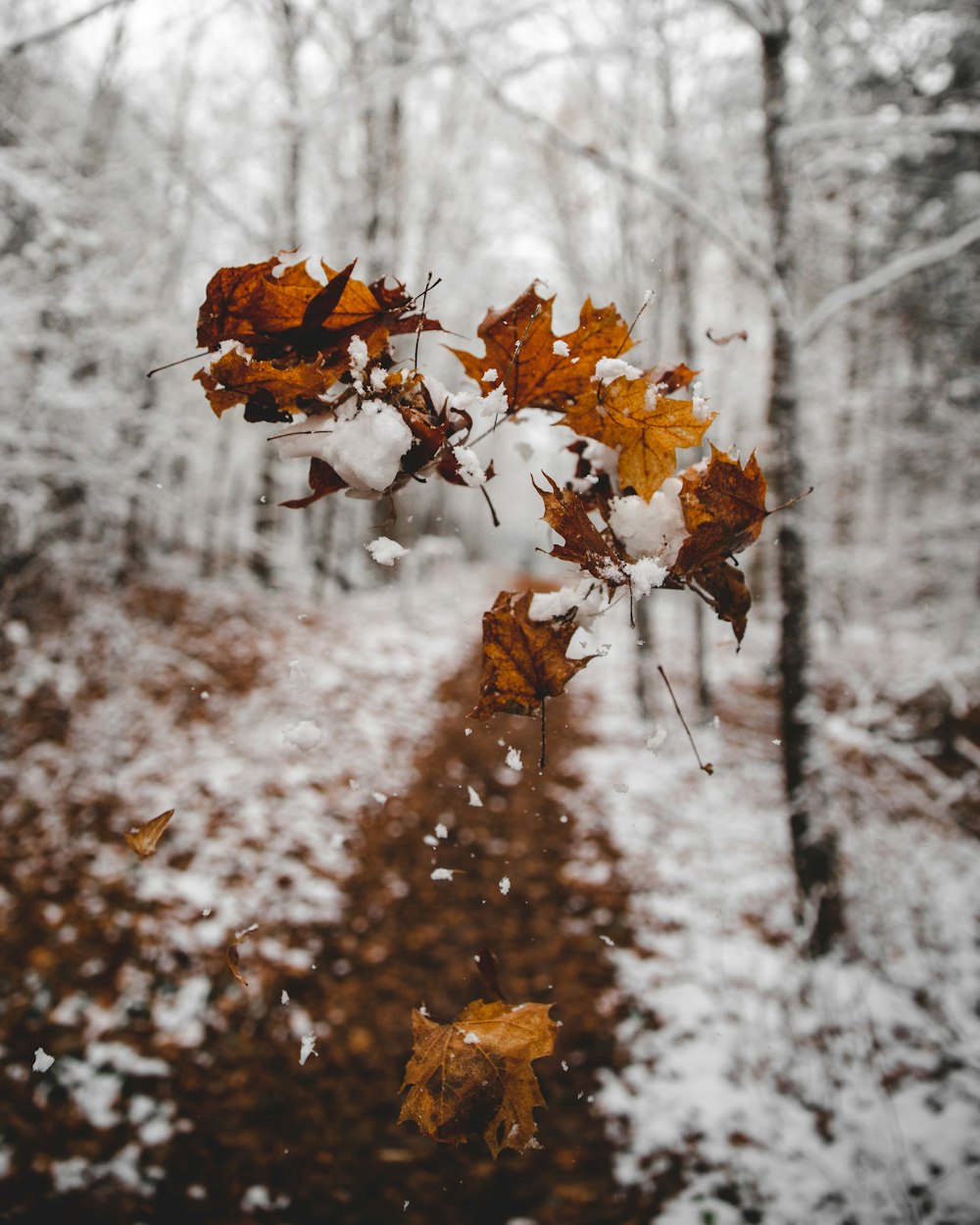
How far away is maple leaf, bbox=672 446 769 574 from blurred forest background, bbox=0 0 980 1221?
287 mm

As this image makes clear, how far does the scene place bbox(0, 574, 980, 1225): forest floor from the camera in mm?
2340

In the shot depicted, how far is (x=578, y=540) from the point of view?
2.66 ft

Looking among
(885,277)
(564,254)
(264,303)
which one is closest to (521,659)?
(264,303)

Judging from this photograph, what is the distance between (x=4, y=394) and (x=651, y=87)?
670 cm

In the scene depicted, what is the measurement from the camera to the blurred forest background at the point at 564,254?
11.7ft

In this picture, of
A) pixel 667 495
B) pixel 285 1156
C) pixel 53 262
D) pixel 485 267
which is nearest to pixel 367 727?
pixel 285 1156

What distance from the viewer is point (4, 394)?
4.60m

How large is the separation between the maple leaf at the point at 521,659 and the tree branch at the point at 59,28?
2648mm

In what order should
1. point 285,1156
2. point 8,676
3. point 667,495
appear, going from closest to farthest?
1. point 667,495
2. point 285,1156
3. point 8,676

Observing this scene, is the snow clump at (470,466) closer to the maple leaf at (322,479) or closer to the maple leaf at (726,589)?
the maple leaf at (322,479)

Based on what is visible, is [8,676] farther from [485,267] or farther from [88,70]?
[485,267]

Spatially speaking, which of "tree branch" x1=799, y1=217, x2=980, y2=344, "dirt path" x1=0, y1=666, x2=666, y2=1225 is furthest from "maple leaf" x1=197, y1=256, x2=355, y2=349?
"tree branch" x1=799, y1=217, x2=980, y2=344

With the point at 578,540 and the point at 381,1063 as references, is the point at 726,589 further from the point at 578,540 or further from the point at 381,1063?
the point at 381,1063

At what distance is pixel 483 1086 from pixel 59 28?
131 inches
